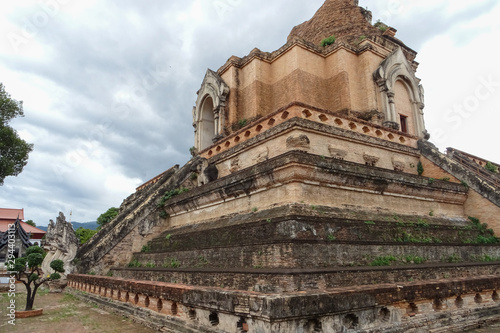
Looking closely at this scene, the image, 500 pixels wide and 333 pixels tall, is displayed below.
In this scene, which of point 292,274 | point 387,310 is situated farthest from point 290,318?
point 387,310

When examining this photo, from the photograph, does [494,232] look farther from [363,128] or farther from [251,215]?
[251,215]

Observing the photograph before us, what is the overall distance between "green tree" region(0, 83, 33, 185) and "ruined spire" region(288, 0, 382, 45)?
16.6 meters

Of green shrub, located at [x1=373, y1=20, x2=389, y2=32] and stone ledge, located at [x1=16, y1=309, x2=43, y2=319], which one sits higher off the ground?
green shrub, located at [x1=373, y1=20, x2=389, y2=32]

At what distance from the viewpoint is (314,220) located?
21.7 ft

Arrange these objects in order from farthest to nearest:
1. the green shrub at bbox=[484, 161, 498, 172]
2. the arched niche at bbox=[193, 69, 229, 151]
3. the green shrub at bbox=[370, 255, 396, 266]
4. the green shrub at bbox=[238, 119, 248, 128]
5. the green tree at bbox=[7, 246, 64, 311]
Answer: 1. the green shrub at bbox=[484, 161, 498, 172]
2. the arched niche at bbox=[193, 69, 229, 151]
3. the green shrub at bbox=[238, 119, 248, 128]
4. the green tree at bbox=[7, 246, 64, 311]
5. the green shrub at bbox=[370, 255, 396, 266]

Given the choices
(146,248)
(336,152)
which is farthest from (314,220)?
(146,248)

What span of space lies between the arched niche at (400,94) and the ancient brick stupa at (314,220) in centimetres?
5

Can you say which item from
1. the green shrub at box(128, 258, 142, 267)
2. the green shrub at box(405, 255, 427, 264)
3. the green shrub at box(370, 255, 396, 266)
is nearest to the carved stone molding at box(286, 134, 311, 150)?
the green shrub at box(370, 255, 396, 266)

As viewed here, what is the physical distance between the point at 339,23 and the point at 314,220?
39.7ft

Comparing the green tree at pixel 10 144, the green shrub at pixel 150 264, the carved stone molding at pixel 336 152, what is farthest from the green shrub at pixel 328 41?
the green tree at pixel 10 144

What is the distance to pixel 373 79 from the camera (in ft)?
44.4

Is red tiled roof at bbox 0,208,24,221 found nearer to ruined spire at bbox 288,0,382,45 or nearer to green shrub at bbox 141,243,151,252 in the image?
green shrub at bbox 141,243,151,252

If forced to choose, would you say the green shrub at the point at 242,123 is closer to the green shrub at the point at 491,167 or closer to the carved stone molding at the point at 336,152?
the carved stone molding at the point at 336,152

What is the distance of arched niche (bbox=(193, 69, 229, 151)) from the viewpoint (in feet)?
47.4
